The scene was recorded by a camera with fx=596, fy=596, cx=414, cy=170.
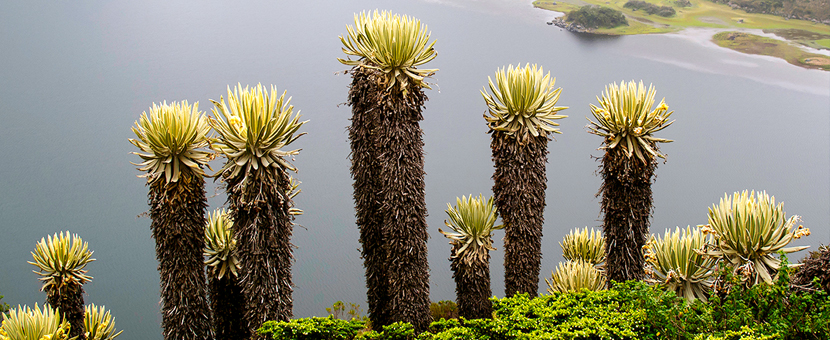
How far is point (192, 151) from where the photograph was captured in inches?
273

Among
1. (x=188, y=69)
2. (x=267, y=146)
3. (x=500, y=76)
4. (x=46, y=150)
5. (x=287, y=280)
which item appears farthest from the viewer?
(x=188, y=69)

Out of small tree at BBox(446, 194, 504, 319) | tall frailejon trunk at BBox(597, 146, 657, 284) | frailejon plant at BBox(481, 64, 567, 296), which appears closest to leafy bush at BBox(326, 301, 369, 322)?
small tree at BBox(446, 194, 504, 319)

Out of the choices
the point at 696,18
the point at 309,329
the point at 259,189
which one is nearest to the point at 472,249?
the point at 309,329

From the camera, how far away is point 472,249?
8.30 metres

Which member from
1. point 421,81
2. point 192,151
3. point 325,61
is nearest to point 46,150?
point 325,61

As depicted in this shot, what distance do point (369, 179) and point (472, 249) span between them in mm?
1774

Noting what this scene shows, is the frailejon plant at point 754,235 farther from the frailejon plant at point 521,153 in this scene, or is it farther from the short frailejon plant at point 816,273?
the frailejon plant at point 521,153

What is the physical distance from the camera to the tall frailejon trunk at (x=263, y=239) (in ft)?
21.8

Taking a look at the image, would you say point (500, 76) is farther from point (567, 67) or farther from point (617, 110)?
point (567, 67)

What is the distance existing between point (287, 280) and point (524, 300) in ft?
9.50

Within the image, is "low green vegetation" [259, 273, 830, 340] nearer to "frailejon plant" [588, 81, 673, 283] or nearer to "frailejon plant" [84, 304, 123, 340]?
"frailejon plant" [588, 81, 673, 283]

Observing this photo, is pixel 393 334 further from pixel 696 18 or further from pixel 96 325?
pixel 696 18

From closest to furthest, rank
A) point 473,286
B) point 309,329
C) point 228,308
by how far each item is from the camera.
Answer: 1. point 309,329
2. point 228,308
3. point 473,286

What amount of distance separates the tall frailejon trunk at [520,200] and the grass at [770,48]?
878cm
